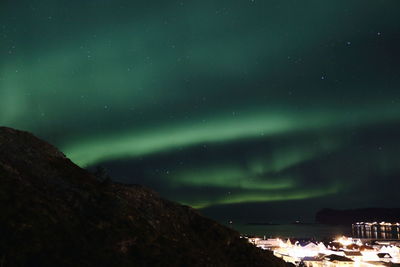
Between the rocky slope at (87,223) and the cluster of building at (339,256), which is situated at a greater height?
the rocky slope at (87,223)

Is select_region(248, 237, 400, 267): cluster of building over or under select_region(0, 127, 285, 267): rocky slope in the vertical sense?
under

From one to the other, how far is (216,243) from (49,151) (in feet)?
49.0

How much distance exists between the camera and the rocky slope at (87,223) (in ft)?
62.5

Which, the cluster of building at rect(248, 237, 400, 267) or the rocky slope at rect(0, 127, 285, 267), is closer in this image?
the rocky slope at rect(0, 127, 285, 267)

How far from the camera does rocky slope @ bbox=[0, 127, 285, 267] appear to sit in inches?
750

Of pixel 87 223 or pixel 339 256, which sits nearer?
pixel 87 223

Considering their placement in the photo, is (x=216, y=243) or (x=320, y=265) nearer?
(x=216, y=243)

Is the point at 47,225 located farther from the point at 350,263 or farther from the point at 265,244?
the point at 265,244

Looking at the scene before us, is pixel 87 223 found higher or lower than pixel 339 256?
higher

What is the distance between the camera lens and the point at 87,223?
74.1 ft

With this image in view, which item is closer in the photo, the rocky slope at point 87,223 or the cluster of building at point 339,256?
the rocky slope at point 87,223

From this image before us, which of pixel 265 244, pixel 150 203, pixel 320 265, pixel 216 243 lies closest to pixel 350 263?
pixel 320 265

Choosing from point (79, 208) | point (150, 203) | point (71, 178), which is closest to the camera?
point (79, 208)

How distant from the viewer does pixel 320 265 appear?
52094 mm
